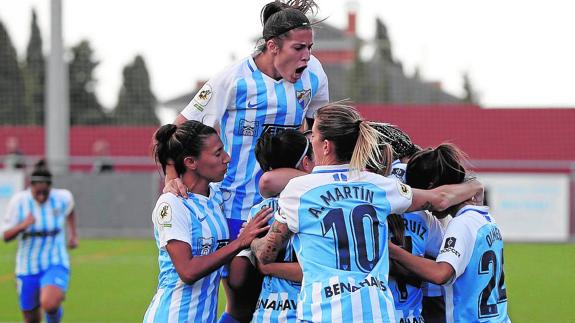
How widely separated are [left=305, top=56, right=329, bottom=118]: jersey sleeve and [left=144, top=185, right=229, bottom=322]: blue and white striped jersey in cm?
99

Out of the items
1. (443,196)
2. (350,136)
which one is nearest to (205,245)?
(350,136)

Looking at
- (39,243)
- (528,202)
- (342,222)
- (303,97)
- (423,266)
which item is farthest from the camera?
(528,202)

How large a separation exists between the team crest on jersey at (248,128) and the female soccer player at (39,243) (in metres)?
4.76

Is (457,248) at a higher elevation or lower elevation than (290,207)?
lower

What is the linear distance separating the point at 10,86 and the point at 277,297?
78.5 ft

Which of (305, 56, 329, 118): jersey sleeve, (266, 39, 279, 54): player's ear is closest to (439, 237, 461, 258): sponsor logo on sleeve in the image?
(305, 56, 329, 118): jersey sleeve

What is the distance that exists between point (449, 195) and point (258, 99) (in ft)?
4.10

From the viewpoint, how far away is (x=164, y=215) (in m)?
4.36

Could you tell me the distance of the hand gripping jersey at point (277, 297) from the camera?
171 inches

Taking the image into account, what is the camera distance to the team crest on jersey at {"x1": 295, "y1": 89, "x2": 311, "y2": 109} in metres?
5.09

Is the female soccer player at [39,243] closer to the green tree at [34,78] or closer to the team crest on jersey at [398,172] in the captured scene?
the team crest on jersey at [398,172]

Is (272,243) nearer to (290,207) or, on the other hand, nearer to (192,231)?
(290,207)

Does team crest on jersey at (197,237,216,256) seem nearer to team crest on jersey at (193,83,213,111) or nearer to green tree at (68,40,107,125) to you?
team crest on jersey at (193,83,213,111)

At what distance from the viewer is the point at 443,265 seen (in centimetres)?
417
